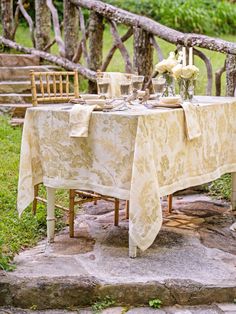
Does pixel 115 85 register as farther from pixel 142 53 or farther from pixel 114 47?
pixel 114 47

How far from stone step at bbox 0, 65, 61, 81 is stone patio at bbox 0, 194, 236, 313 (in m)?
3.72

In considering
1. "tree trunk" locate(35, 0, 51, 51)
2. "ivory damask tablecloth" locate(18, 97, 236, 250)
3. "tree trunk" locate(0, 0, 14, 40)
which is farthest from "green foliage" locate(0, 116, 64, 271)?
"tree trunk" locate(0, 0, 14, 40)

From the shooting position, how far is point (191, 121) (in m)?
4.12

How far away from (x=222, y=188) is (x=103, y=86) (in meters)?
1.76

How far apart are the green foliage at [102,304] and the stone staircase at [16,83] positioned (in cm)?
385

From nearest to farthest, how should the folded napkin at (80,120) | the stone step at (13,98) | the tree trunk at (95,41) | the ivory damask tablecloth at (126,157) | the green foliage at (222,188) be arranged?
the ivory damask tablecloth at (126,157)
the folded napkin at (80,120)
the green foliage at (222,188)
the tree trunk at (95,41)
the stone step at (13,98)

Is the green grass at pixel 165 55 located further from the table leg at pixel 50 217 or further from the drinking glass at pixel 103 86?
the table leg at pixel 50 217

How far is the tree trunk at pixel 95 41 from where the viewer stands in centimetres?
724

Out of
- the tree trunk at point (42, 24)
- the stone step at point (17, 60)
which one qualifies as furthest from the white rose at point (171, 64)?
the tree trunk at point (42, 24)

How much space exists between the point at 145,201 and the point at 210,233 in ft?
3.11

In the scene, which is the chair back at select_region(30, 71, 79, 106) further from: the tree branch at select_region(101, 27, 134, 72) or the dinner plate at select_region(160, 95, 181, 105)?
the tree branch at select_region(101, 27, 134, 72)

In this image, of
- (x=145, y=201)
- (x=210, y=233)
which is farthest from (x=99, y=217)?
(x=145, y=201)

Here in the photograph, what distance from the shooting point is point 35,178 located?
4156 millimetres

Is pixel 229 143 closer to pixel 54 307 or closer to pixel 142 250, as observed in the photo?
pixel 142 250
